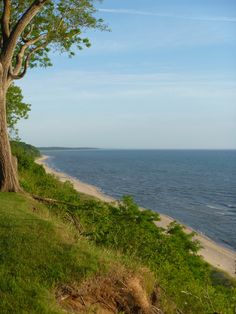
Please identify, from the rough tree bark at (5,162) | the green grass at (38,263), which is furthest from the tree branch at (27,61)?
the green grass at (38,263)

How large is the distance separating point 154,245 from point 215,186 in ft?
262

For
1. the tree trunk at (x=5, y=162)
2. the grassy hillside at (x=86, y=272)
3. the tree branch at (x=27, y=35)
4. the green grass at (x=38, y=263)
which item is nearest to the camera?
the green grass at (x=38, y=263)

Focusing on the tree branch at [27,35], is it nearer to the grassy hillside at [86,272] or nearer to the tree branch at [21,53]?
the tree branch at [21,53]

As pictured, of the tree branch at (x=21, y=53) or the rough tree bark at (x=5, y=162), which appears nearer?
the rough tree bark at (x=5, y=162)

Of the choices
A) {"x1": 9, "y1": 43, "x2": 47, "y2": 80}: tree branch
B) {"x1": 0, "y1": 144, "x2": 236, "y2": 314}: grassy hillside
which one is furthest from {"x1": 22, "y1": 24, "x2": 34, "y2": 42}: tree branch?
{"x1": 0, "y1": 144, "x2": 236, "y2": 314}: grassy hillside

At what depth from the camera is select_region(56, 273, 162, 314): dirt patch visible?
754 cm

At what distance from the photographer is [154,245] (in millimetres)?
13758

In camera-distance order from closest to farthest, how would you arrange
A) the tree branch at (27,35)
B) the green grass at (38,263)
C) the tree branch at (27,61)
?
the green grass at (38,263)
the tree branch at (27,61)
the tree branch at (27,35)

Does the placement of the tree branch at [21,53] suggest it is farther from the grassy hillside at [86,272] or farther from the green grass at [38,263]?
the green grass at [38,263]

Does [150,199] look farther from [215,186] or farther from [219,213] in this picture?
[215,186]

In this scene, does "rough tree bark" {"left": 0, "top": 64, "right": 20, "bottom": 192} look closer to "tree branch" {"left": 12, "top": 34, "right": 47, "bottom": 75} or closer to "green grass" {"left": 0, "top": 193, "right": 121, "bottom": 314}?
"tree branch" {"left": 12, "top": 34, "right": 47, "bottom": 75}

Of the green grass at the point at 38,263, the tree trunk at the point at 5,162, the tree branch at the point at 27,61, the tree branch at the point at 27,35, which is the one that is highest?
the tree branch at the point at 27,35

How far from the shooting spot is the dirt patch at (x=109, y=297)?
7.54m

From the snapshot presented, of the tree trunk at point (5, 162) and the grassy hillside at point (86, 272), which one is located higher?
the tree trunk at point (5, 162)
